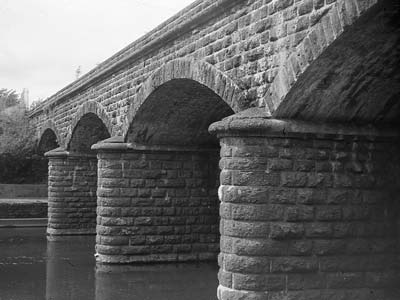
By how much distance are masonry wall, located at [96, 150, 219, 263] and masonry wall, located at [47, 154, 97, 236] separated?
23.9 feet

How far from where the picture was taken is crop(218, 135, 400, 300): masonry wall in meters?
7.97

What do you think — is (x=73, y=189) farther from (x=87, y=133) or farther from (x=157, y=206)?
(x=157, y=206)

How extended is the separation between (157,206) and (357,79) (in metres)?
7.75

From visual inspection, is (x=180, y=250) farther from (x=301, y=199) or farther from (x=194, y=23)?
(x=301, y=199)

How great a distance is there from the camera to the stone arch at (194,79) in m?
8.91

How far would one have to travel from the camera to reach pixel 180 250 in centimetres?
1477

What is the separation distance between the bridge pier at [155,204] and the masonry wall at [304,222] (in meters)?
6.33

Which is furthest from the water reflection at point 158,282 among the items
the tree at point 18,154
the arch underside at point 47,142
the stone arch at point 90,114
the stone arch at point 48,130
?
the tree at point 18,154

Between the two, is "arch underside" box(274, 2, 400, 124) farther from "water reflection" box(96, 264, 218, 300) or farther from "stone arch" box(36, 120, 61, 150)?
"stone arch" box(36, 120, 61, 150)

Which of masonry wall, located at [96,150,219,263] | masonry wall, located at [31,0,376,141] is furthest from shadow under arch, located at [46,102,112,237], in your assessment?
masonry wall, located at [31,0,376,141]

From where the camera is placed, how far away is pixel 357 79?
25.4 ft

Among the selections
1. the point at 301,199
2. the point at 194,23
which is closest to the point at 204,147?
the point at 194,23

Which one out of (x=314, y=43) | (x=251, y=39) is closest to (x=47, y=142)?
(x=251, y=39)

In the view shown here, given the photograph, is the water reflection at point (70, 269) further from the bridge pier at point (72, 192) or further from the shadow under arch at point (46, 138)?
the shadow under arch at point (46, 138)
